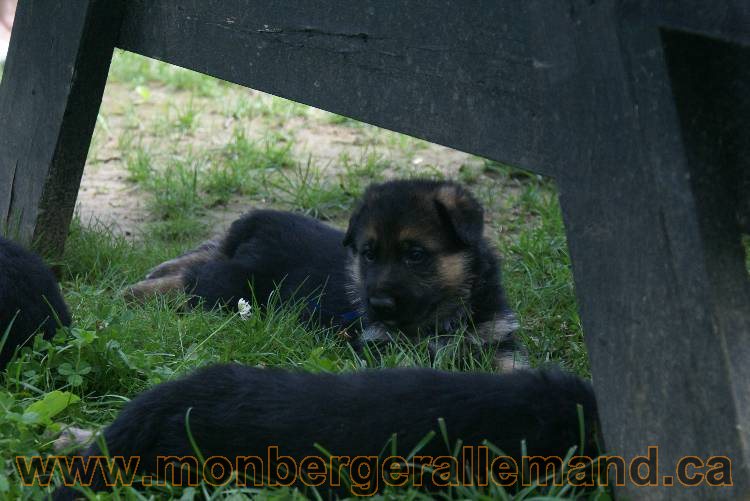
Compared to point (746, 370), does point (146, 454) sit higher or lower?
lower

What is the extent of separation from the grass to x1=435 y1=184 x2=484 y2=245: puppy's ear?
57 centimetres

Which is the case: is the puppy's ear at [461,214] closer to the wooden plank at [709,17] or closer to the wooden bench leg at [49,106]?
the wooden bench leg at [49,106]

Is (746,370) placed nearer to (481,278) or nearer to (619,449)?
(619,449)

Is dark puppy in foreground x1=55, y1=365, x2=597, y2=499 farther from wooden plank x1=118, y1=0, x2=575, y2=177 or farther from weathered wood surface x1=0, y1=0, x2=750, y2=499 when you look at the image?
wooden plank x1=118, y1=0, x2=575, y2=177

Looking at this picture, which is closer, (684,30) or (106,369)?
(684,30)

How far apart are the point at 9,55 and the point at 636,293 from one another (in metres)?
4.03

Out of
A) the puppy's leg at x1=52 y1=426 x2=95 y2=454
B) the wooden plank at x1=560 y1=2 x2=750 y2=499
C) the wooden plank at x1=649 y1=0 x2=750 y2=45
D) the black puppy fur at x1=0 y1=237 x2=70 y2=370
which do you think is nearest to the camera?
the wooden plank at x1=649 y1=0 x2=750 y2=45

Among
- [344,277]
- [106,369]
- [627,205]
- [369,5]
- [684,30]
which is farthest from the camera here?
[344,277]

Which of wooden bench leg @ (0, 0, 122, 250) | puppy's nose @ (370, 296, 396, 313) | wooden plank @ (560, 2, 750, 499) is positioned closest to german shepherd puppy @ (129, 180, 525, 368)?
puppy's nose @ (370, 296, 396, 313)

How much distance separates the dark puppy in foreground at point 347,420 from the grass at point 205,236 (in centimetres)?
11

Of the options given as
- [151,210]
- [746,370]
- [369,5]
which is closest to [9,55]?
[151,210]

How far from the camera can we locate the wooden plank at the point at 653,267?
2535 millimetres

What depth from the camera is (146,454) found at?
9.73 feet

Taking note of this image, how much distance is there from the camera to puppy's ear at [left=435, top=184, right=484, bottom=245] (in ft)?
15.9
